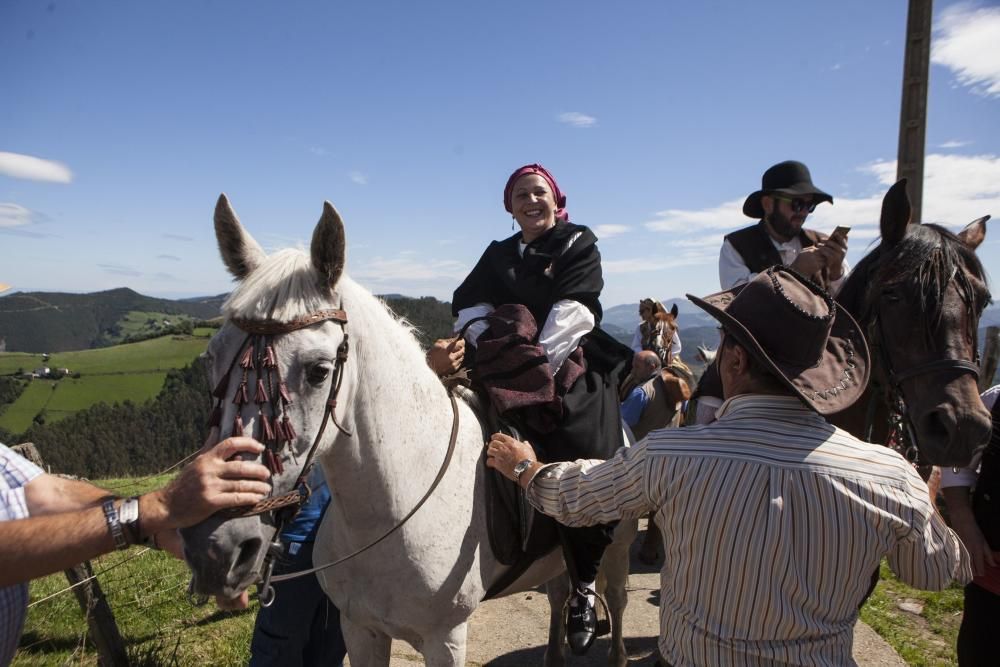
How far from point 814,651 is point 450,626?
156 centimetres

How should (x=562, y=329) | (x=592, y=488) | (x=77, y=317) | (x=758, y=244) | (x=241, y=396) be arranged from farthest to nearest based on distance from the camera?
(x=77, y=317) → (x=758, y=244) → (x=562, y=329) → (x=592, y=488) → (x=241, y=396)

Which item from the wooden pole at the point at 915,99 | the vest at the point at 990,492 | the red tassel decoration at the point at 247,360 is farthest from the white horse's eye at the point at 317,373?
the wooden pole at the point at 915,99

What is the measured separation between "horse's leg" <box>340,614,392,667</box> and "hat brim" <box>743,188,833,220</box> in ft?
12.0

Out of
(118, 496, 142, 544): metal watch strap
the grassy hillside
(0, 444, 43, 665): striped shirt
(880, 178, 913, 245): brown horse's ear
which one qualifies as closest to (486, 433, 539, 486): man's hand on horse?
(118, 496, 142, 544): metal watch strap

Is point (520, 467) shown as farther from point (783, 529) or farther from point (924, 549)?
point (924, 549)

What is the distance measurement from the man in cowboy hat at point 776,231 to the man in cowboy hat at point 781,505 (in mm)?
2131

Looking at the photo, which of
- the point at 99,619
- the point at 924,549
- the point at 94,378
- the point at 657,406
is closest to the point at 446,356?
the point at 924,549

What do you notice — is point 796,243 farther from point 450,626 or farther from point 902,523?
point 450,626

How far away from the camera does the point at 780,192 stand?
3.64 m

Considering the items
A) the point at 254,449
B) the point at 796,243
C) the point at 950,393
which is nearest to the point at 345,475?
the point at 254,449

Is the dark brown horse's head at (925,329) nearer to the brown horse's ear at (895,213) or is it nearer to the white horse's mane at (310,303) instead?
the brown horse's ear at (895,213)

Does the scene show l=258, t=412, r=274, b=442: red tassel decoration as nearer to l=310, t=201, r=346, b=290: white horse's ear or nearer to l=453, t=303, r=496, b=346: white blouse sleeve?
l=310, t=201, r=346, b=290: white horse's ear

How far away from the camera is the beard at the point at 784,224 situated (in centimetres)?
370

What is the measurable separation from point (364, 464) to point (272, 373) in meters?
0.68
